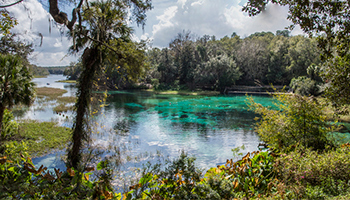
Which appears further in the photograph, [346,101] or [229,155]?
[229,155]

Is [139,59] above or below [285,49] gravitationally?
below

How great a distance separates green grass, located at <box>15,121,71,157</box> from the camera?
34.3 feet

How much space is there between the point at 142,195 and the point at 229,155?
9322mm

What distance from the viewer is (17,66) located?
8.55 meters

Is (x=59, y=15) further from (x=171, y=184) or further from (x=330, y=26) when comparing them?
(x=330, y=26)

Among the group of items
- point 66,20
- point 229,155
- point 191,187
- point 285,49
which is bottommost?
point 229,155

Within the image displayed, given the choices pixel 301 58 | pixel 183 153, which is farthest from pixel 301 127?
pixel 301 58

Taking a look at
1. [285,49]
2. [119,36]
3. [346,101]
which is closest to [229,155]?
[346,101]

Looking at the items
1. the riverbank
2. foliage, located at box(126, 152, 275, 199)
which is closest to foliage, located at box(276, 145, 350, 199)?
foliage, located at box(126, 152, 275, 199)

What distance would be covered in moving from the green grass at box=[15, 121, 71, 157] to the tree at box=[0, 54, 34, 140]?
2158 mm

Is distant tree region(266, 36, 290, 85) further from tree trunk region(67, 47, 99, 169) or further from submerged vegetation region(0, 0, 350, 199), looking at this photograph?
tree trunk region(67, 47, 99, 169)

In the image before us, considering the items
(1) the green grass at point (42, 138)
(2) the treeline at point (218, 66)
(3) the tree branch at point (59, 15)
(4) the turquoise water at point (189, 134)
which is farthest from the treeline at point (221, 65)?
(3) the tree branch at point (59, 15)

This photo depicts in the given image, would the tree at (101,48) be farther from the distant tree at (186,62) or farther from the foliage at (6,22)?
the distant tree at (186,62)

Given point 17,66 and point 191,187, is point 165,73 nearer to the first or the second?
point 17,66
